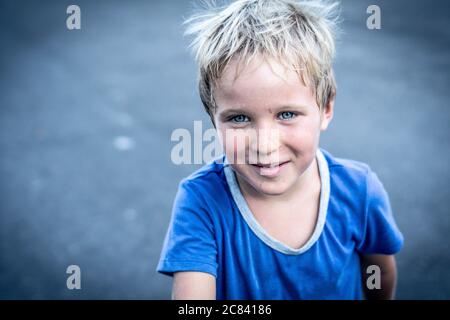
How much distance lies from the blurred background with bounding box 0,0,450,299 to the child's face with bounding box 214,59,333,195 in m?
1.13

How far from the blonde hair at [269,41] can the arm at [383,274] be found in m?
0.53

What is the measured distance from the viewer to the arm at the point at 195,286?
4.51ft

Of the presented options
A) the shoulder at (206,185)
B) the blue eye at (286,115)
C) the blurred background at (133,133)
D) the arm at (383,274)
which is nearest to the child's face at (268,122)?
the blue eye at (286,115)

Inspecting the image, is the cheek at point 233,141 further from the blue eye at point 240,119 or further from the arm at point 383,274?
the arm at point 383,274

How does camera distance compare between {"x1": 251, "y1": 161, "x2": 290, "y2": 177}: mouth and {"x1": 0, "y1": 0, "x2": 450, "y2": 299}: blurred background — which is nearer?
{"x1": 251, "y1": 161, "x2": 290, "y2": 177}: mouth

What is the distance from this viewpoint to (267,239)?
1428 mm

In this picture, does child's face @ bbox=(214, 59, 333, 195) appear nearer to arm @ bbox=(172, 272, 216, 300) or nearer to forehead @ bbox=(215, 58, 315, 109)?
forehead @ bbox=(215, 58, 315, 109)

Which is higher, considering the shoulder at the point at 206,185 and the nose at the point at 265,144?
the nose at the point at 265,144

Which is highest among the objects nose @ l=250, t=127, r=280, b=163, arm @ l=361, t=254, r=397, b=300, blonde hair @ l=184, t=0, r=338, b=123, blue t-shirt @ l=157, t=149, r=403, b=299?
blonde hair @ l=184, t=0, r=338, b=123

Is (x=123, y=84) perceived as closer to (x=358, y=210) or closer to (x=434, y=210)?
(x=434, y=210)

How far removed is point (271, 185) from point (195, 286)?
32 centimetres

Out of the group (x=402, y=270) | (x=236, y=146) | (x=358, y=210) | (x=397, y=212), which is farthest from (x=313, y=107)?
(x=397, y=212)

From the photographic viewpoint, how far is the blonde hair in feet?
4.22

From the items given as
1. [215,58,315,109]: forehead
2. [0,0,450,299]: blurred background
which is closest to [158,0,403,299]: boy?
[215,58,315,109]: forehead
